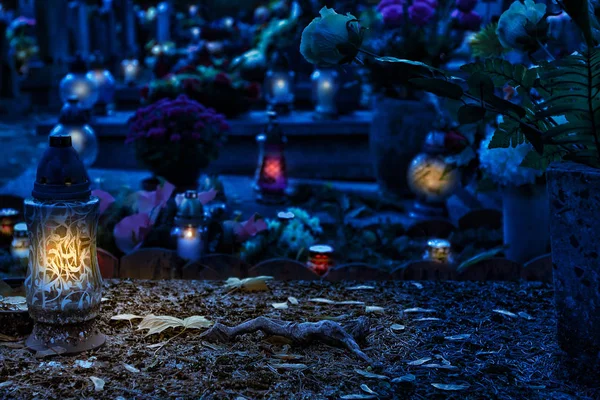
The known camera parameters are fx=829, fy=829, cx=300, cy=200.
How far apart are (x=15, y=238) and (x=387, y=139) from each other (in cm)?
266

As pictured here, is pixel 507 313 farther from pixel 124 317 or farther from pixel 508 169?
pixel 508 169

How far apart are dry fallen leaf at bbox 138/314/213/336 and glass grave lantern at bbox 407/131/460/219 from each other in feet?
8.81

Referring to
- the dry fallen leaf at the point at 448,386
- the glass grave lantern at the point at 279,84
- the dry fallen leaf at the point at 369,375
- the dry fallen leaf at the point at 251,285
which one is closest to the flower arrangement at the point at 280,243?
the dry fallen leaf at the point at 251,285

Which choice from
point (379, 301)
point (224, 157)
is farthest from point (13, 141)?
point (379, 301)

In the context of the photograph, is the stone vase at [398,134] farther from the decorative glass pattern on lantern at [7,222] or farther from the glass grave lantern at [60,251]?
the glass grave lantern at [60,251]

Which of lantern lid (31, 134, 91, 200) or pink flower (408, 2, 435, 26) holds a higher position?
pink flower (408, 2, 435, 26)

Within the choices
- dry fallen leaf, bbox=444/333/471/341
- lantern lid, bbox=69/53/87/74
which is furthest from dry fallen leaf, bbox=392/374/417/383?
lantern lid, bbox=69/53/87/74

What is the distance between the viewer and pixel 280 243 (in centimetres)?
368

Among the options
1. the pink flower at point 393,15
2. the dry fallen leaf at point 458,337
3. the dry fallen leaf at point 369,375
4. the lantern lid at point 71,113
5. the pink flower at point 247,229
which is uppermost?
the pink flower at point 393,15

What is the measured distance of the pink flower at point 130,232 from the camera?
3.54m

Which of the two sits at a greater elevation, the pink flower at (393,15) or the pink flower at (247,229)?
the pink flower at (393,15)

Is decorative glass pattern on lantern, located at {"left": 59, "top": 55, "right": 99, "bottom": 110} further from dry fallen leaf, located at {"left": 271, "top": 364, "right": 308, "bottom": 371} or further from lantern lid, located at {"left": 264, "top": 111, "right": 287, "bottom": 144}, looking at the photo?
dry fallen leaf, located at {"left": 271, "top": 364, "right": 308, "bottom": 371}

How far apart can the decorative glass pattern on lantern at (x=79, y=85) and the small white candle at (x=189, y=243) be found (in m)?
3.48

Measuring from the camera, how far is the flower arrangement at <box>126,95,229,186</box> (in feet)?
15.4
